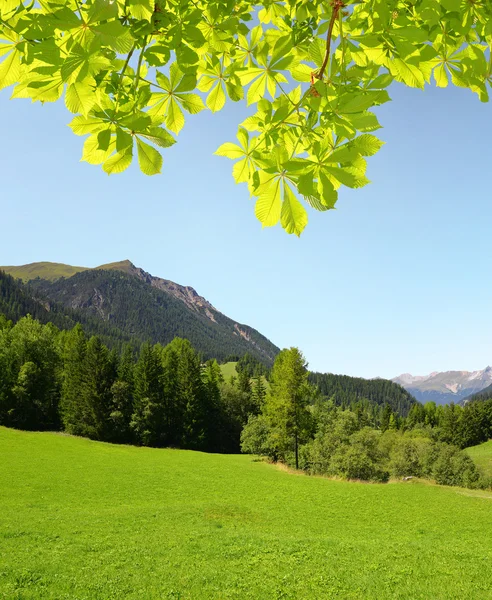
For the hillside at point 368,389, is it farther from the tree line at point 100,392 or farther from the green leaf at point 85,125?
the green leaf at point 85,125

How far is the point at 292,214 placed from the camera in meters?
1.29

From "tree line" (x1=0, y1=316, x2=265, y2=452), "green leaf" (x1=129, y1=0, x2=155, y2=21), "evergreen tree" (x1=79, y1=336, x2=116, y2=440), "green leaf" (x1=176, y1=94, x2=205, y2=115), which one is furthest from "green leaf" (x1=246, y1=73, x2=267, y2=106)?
"evergreen tree" (x1=79, y1=336, x2=116, y2=440)

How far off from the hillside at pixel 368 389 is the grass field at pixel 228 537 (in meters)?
128

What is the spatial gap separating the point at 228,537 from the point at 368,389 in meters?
165

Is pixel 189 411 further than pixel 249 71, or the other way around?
pixel 189 411

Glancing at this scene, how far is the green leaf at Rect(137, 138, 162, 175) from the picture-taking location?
4.34 ft

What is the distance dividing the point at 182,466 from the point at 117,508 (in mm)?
12543

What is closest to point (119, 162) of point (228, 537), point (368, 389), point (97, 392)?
point (228, 537)

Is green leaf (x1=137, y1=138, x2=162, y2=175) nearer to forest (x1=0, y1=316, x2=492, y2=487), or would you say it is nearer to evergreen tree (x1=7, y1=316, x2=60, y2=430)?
forest (x1=0, y1=316, x2=492, y2=487)

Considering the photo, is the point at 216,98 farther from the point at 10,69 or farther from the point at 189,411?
the point at 189,411

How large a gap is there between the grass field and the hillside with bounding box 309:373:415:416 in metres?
128

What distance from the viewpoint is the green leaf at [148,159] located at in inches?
52.1

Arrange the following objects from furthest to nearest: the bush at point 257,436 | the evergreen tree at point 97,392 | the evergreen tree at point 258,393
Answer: the evergreen tree at point 258,393 → the evergreen tree at point 97,392 → the bush at point 257,436

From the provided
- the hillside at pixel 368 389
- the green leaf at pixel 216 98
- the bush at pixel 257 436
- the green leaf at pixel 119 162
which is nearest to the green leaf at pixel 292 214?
the green leaf at pixel 119 162
